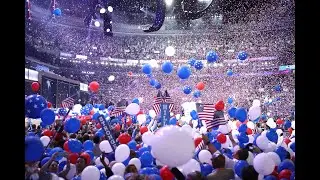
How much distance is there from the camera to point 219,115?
6.84 m

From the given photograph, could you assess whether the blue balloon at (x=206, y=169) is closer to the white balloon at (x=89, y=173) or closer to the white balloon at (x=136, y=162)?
the white balloon at (x=136, y=162)

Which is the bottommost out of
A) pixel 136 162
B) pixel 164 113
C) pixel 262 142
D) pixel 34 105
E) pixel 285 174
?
pixel 285 174

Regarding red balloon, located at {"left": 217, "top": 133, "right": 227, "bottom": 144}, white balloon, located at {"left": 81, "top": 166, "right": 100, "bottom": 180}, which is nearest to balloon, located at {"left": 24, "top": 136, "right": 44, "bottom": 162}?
white balloon, located at {"left": 81, "top": 166, "right": 100, "bottom": 180}

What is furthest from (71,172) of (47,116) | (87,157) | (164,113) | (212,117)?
(164,113)

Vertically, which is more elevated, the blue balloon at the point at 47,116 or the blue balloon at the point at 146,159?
the blue balloon at the point at 47,116

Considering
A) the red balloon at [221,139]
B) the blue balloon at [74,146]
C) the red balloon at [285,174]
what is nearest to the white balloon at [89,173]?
the blue balloon at [74,146]

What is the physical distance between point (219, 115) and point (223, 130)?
1.51ft

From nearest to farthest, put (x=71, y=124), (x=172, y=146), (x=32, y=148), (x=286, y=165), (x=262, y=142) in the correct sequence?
(x=32, y=148) → (x=172, y=146) → (x=286, y=165) → (x=262, y=142) → (x=71, y=124)

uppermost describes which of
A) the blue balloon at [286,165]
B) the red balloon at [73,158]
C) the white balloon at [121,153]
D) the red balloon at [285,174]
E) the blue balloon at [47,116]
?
the blue balloon at [47,116]

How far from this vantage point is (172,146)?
11.2 feet

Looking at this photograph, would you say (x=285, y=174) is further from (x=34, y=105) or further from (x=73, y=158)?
(x=34, y=105)

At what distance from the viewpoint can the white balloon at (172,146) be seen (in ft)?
11.2
